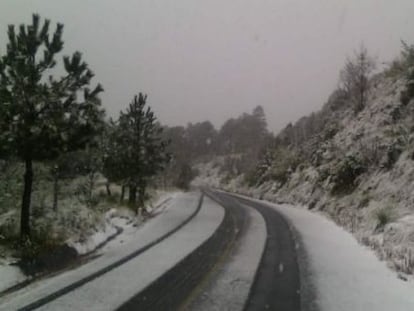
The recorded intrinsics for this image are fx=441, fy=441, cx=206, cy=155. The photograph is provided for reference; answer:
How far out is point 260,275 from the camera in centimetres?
1243

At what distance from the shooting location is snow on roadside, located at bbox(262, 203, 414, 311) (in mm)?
9703

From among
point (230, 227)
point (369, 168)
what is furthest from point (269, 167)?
point (230, 227)

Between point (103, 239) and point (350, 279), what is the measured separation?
10.1m

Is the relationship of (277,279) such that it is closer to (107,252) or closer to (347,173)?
(107,252)

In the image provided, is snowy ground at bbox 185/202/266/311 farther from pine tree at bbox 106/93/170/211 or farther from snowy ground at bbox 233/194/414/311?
pine tree at bbox 106/93/170/211

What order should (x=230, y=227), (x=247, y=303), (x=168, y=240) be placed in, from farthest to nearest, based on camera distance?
1. (x=230, y=227)
2. (x=168, y=240)
3. (x=247, y=303)

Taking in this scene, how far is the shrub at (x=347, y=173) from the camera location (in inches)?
1067

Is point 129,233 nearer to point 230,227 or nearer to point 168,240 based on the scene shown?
point 168,240

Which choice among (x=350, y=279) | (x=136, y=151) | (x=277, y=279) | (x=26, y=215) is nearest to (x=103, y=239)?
(x=26, y=215)

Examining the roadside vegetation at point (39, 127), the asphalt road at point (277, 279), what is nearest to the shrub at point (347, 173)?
the asphalt road at point (277, 279)

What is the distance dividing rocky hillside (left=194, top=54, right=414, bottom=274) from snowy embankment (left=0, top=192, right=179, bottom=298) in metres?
9.98

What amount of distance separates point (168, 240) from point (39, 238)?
5.56 m

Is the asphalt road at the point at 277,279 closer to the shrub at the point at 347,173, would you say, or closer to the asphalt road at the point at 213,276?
the asphalt road at the point at 213,276

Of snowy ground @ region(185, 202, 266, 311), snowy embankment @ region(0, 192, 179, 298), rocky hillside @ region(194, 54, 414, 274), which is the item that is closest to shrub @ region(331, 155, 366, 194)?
rocky hillside @ region(194, 54, 414, 274)
